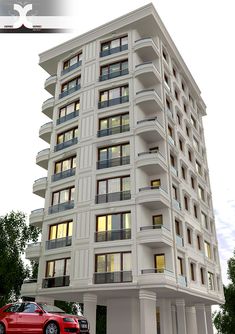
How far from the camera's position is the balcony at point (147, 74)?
113 feet

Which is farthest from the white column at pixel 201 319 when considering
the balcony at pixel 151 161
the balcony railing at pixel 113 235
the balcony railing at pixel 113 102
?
the balcony railing at pixel 113 102

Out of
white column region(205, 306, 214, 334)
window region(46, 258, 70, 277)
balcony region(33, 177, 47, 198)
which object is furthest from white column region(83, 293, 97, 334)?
white column region(205, 306, 214, 334)

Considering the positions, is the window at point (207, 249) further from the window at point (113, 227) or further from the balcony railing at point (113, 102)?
the balcony railing at point (113, 102)

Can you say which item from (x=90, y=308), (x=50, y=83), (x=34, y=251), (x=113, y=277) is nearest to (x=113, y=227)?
(x=113, y=277)

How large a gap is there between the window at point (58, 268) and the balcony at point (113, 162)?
28.0 feet

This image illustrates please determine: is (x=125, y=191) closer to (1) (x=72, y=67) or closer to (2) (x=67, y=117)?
(2) (x=67, y=117)

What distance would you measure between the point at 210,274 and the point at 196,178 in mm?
10166

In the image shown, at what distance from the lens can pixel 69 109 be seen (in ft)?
125

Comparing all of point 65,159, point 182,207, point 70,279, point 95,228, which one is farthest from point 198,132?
point 70,279

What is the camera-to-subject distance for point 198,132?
4616cm

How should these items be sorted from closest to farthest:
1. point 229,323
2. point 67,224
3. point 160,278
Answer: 1. point 160,278
2. point 67,224
3. point 229,323

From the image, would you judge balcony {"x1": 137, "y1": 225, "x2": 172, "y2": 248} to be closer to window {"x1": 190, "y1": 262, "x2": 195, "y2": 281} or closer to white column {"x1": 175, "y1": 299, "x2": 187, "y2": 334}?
window {"x1": 190, "y1": 262, "x2": 195, "y2": 281}

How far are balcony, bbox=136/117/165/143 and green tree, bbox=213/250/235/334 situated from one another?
2822 centimetres

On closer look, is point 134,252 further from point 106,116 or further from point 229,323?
point 229,323
